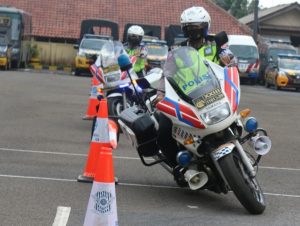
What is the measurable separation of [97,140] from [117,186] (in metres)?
0.55

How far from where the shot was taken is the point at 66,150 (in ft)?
37.1

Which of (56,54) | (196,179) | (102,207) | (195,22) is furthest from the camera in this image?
(56,54)

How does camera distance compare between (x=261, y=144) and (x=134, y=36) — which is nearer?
(x=261, y=144)

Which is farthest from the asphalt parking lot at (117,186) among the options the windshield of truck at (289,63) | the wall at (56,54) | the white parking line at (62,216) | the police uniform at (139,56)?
the wall at (56,54)

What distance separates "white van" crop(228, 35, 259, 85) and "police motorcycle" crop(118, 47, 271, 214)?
3264 cm

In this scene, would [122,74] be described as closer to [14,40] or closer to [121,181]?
[121,181]

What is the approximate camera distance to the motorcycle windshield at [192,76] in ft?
24.2

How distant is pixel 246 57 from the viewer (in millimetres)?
40812

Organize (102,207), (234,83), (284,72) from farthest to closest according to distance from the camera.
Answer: (284,72) → (234,83) → (102,207)

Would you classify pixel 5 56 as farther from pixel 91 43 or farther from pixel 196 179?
pixel 196 179

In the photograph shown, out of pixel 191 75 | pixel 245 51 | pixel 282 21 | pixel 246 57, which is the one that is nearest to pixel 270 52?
pixel 245 51

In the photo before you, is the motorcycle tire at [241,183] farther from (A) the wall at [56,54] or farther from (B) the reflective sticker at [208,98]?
(A) the wall at [56,54]

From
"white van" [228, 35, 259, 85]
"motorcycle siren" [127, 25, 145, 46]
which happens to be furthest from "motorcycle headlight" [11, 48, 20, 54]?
"motorcycle siren" [127, 25, 145, 46]

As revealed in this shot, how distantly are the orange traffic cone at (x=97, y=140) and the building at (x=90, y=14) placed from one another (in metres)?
42.2
